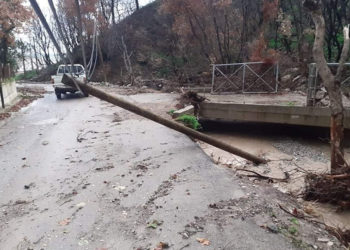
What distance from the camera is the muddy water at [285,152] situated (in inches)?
180

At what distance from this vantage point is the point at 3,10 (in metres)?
16.0

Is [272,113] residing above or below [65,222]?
above

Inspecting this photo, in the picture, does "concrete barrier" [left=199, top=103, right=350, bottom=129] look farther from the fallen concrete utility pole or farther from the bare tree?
the bare tree

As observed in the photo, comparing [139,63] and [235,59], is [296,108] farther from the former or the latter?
[139,63]

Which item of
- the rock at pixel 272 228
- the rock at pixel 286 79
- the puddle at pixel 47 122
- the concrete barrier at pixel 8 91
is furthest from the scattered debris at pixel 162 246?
the concrete barrier at pixel 8 91

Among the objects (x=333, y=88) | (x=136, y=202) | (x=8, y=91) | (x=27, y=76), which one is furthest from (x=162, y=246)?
(x=27, y=76)

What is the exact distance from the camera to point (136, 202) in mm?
4172

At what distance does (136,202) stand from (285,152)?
6007 millimetres

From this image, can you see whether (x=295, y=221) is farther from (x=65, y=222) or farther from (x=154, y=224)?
(x=65, y=222)

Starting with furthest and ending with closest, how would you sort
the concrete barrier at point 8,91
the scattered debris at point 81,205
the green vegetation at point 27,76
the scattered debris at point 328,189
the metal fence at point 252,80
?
the green vegetation at point 27,76 → the concrete barrier at point 8,91 → the metal fence at point 252,80 → the scattered debris at point 328,189 → the scattered debris at point 81,205

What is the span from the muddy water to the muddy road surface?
710mm

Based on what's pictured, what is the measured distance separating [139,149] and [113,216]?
119 inches

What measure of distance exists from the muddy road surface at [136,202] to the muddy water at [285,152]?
2.33 feet

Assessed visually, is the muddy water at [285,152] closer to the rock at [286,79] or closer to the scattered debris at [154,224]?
the scattered debris at [154,224]
